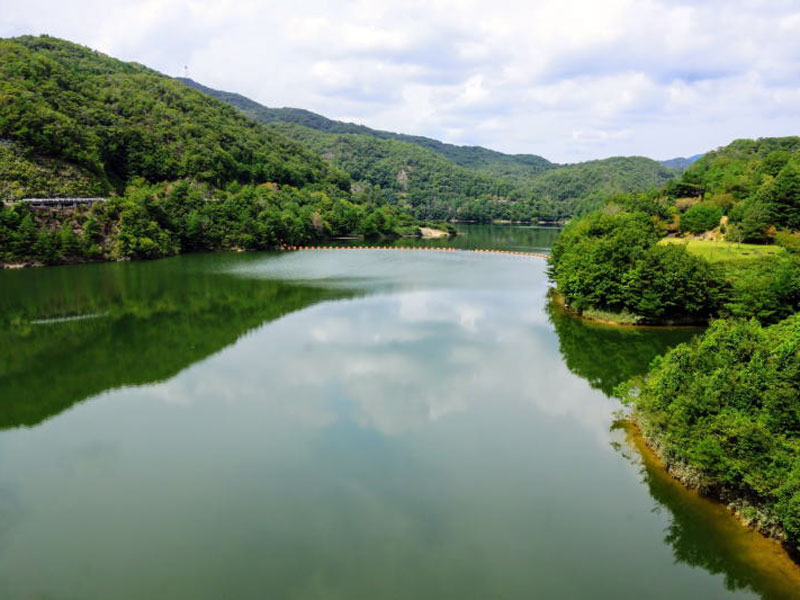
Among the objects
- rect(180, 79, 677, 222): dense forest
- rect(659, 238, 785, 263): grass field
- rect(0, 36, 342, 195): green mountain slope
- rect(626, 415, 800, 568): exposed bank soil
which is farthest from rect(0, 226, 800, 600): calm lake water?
rect(180, 79, 677, 222): dense forest

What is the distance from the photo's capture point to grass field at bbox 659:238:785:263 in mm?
38844

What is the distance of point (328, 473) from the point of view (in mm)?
18234

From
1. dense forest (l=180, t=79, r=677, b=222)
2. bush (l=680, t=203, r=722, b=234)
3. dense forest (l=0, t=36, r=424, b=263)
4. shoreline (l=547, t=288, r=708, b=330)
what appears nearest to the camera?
shoreline (l=547, t=288, r=708, b=330)

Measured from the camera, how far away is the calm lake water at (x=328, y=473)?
1361cm

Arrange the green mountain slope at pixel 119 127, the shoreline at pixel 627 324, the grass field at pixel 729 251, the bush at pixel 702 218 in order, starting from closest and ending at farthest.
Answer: the shoreline at pixel 627 324 → the grass field at pixel 729 251 → the bush at pixel 702 218 → the green mountain slope at pixel 119 127

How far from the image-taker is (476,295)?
159 feet

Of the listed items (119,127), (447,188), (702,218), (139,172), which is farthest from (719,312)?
(447,188)

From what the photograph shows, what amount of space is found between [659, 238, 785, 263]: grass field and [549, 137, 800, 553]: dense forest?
0.12 metres

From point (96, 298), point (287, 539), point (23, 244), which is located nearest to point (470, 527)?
point (287, 539)

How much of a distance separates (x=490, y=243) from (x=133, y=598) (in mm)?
93851

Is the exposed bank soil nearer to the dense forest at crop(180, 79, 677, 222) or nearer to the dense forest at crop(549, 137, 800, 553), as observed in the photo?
the dense forest at crop(549, 137, 800, 553)

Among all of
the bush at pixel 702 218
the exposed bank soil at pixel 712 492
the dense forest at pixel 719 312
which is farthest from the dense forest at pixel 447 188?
the exposed bank soil at pixel 712 492

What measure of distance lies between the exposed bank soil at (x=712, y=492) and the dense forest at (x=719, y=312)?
0.05 m

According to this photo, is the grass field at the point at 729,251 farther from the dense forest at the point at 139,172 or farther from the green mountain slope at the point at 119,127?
the green mountain slope at the point at 119,127
